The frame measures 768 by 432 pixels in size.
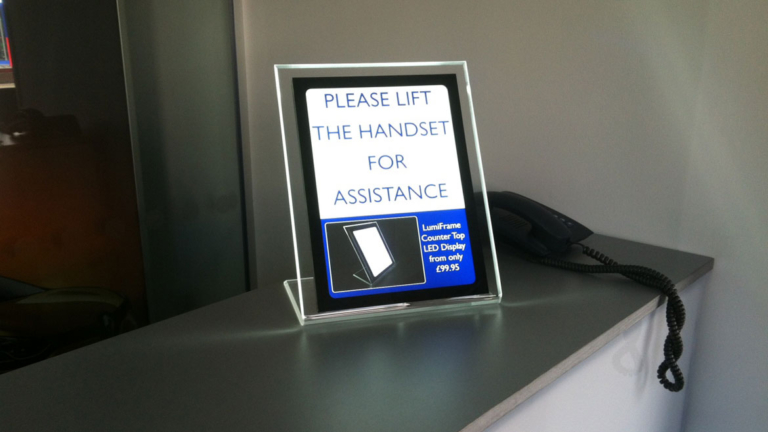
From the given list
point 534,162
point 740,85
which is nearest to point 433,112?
point 534,162

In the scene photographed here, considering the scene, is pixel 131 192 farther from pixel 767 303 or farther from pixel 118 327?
pixel 767 303

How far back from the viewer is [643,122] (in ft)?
3.72

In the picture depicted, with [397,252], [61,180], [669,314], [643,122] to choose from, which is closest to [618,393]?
[669,314]

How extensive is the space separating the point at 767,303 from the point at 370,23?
Result: 1.18 metres

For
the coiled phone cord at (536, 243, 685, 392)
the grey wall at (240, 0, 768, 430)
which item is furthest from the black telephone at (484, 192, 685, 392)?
the grey wall at (240, 0, 768, 430)

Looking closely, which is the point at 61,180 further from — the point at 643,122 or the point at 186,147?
the point at 643,122

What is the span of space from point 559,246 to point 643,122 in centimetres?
33

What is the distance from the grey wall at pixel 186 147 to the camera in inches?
66.3

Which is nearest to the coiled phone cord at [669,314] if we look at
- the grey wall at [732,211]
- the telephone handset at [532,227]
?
the telephone handset at [532,227]

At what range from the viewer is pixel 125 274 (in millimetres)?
1691

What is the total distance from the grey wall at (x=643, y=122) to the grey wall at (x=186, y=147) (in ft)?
2.33

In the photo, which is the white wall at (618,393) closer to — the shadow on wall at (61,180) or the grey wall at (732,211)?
the grey wall at (732,211)

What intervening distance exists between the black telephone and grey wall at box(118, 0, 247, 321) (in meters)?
1.12

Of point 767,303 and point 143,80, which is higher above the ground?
point 143,80
